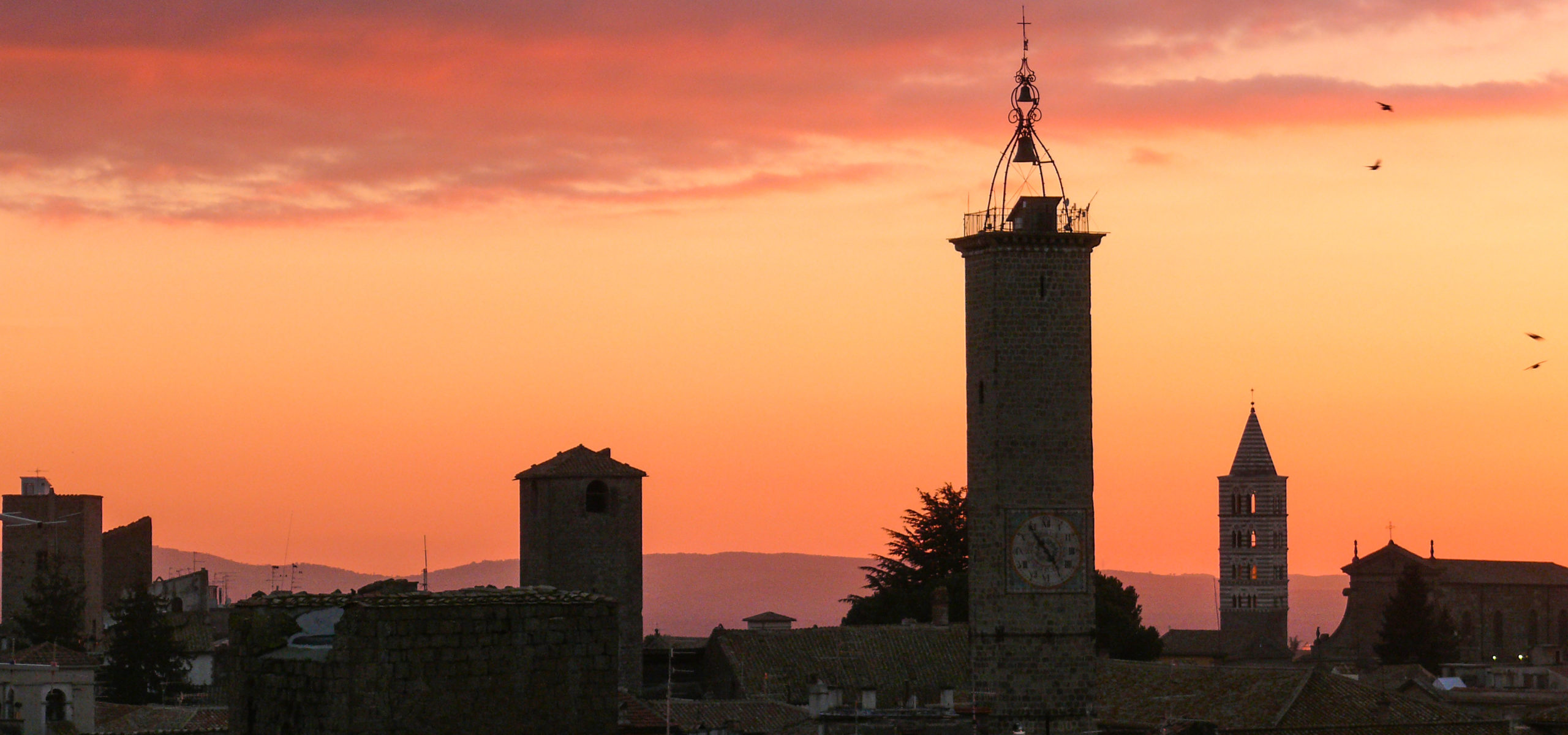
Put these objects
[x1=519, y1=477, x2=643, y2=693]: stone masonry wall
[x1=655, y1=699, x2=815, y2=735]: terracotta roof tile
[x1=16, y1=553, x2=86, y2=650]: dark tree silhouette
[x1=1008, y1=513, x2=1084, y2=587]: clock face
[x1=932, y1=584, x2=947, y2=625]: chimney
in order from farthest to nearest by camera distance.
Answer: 1. [x1=16, y1=553, x2=86, y2=650]: dark tree silhouette
2. [x1=932, y1=584, x2=947, y2=625]: chimney
3. [x1=519, y1=477, x2=643, y2=693]: stone masonry wall
4. [x1=1008, y1=513, x2=1084, y2=587]: clock face
5. [x1=655, y1=699, x2=815, y2=735]: terracotta roof tile

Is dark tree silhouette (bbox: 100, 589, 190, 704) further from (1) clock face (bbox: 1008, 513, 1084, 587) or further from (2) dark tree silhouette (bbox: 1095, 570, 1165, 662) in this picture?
(1) clock face (bbox: 1008, 513, 1084, 587)

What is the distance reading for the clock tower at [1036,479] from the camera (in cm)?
4953

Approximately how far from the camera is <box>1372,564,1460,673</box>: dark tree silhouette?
361 ft

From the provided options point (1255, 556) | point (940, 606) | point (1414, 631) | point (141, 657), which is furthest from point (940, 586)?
point (1255, 556)

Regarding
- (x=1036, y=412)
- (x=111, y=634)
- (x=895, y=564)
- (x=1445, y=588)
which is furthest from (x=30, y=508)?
(x=1445, y=588)

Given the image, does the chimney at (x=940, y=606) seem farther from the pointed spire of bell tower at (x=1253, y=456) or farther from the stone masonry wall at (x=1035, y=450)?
the pointed spire of bell tower at (x=1253, y=456)

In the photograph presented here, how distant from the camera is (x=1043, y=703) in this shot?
49.5 m

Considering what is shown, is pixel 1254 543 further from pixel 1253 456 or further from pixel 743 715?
pixel 743 715

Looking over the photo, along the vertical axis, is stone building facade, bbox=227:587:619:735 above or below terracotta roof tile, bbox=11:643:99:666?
above

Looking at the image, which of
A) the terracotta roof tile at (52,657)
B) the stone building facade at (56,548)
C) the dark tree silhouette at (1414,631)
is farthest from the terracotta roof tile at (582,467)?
the dark tree silhouette at (1414,631)

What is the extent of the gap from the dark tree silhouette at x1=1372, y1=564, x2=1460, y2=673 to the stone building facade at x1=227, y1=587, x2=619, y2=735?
316 feet

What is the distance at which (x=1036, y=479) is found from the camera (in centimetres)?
4972

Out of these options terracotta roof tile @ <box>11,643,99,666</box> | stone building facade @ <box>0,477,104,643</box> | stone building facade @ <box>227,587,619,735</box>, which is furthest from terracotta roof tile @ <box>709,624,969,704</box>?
stone building facade @ <box>227,587,619,735</box>

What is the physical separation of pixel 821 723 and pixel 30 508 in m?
55.8
